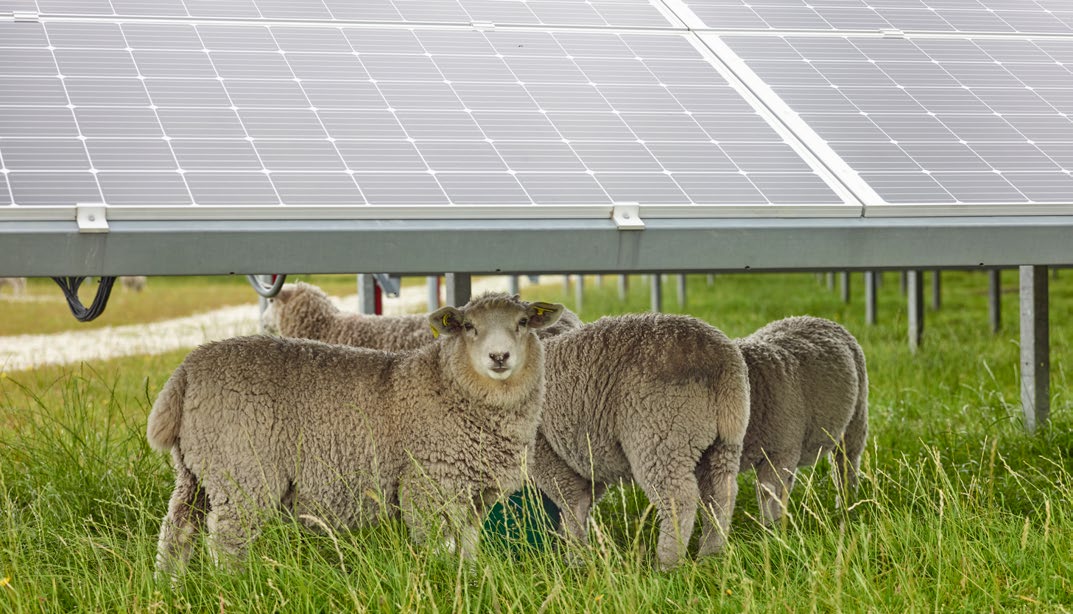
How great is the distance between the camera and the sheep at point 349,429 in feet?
15.6

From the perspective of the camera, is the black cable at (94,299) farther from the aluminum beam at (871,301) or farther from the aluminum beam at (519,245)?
the aluminum beam at (871,301)

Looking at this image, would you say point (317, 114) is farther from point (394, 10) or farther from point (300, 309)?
point (300, 309)

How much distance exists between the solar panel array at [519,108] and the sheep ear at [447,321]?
1.89 ft

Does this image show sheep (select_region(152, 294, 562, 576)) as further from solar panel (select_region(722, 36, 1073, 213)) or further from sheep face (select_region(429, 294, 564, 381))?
solar panel (select_region(722, 36, 1073, 213))

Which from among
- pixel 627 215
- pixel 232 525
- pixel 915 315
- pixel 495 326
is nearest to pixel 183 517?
pixel 232 525

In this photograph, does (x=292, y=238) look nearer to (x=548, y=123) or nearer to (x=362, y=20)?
(x=548, y=123)

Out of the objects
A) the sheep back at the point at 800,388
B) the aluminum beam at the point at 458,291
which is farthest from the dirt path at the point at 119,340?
the sheep back at the point at 800,388

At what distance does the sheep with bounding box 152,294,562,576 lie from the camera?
477 centimetres

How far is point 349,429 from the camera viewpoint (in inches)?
195

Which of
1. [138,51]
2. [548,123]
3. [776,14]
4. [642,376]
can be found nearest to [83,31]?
[138,51]

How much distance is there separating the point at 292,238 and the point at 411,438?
114 cm

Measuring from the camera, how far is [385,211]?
4.41m

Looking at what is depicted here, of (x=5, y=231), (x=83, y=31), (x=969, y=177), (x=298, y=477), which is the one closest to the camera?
(x=5, y=231)

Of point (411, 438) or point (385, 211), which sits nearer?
point (385, 211)
